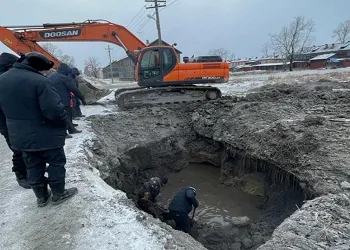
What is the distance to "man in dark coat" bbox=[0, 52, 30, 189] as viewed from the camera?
3836 mm

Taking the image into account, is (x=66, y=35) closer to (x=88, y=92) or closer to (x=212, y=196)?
(x=88, y=92)

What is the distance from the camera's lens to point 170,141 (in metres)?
8.26

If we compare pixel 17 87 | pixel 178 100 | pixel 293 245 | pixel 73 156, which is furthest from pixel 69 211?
pixel 178 100

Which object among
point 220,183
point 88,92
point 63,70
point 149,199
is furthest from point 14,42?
point 220,183

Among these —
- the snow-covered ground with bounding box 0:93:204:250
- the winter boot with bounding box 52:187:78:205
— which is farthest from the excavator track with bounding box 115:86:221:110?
the winter boot with bounding box 52:187:78:205

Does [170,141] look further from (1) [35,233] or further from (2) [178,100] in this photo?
(1) [35,233]

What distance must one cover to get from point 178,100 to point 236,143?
12.5 feet

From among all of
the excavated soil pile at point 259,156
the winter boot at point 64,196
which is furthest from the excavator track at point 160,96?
the winter boot at point 64,196

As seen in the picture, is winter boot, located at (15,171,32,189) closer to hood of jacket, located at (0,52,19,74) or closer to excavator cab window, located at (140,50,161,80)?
hood of jacket, located at (0,52,19,74)

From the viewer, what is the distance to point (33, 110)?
3100 millimetres

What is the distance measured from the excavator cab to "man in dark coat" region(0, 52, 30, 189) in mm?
6144

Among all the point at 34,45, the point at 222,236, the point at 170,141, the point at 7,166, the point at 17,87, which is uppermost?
the point at 34,45

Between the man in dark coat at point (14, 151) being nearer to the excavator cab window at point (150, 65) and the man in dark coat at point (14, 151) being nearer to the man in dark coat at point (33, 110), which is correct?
the man in dark coat at point (33, 110)

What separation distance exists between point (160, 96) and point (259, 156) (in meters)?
4.97
